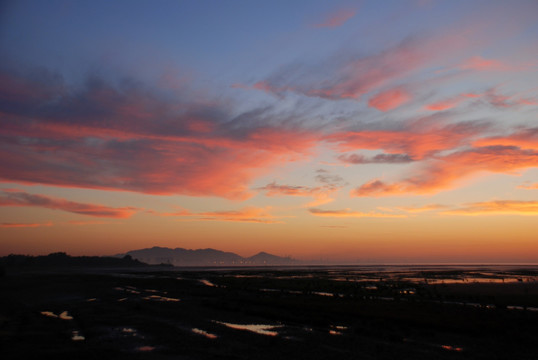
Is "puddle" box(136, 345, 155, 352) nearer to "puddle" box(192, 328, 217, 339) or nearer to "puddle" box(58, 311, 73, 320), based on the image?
"puddle" box(192, 328, 217, 339)

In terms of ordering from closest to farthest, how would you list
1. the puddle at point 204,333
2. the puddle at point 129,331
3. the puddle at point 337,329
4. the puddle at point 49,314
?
the puddle at point 204,333 → the puddle at point 129,331 → the puddle at point 337,329 → the puddle at point 49,314

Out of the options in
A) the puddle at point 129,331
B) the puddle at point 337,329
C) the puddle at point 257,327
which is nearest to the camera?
the puddle at point 129,331

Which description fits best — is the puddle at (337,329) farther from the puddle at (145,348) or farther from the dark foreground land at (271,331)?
the puddle at (145,348)

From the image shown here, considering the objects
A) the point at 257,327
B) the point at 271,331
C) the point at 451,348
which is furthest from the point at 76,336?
the point at 451,348

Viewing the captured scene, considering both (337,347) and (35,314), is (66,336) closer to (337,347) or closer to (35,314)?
(35,314)

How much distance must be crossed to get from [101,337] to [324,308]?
19883mm

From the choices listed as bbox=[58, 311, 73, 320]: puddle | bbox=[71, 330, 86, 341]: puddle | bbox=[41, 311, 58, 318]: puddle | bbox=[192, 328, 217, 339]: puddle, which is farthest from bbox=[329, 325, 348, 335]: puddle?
bbox=[41, 311, 58, 318]: puddle

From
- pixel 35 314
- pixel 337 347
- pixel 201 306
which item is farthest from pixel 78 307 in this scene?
pixel 337 347

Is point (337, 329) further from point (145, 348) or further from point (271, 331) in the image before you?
point (145, 348)

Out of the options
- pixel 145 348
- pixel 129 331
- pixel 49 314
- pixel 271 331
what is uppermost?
pixel 145 348

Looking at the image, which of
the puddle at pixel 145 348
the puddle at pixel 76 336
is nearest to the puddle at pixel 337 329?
the puddle at pixel 145 348

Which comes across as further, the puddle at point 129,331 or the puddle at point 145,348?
the puddle at point 129,331

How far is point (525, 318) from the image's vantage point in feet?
89.3

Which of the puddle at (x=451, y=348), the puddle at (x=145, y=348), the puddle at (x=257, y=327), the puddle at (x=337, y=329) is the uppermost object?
the puddle at (x=451, y=348)
